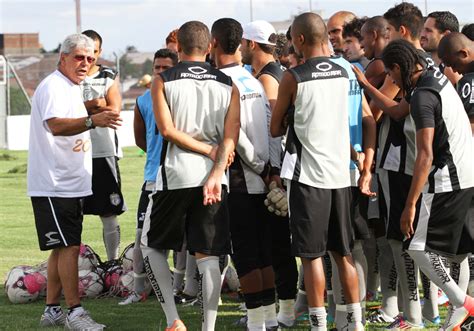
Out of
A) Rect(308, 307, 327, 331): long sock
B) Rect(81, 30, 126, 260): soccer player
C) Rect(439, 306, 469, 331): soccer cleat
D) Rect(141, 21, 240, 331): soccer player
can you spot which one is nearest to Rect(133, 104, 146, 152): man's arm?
Rect(81, 30, 126, 260): soccer player

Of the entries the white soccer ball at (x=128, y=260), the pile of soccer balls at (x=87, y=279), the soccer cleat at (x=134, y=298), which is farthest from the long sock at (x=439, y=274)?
the white soccer ball at (x=128, y=260)

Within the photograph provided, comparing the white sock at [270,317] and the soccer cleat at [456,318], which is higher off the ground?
the soccer cleat at [456,318]

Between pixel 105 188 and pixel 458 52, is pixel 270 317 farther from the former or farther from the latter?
pixel 105 188

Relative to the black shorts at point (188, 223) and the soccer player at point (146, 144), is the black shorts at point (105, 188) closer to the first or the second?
the soccer player at point (146, 144)

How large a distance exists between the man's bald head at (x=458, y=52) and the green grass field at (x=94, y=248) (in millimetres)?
2138

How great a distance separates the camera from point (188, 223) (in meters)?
7.16

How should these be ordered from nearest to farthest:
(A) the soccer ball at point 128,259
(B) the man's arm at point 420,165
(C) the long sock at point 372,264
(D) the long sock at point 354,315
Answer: (B) the man's arm at point 420,165
(D) the long sock at point 354,315
(C) the long sock at point 372,264
(A) the soccer ball at point 128,259

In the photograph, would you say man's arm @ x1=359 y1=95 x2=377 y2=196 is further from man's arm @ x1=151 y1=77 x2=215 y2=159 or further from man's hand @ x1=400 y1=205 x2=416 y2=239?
man's arm @ x1=151 y1=77 x2=215 y2=159

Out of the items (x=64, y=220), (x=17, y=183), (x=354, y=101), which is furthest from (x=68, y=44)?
(x=17, y=183)

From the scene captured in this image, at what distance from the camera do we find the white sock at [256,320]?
24.1 feet

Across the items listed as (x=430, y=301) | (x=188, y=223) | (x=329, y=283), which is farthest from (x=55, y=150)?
→ (x=430, y=301)

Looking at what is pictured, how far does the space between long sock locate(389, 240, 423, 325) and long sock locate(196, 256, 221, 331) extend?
4.82ft

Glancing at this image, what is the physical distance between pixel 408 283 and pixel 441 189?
934 mm

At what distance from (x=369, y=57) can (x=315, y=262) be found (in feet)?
7.65
